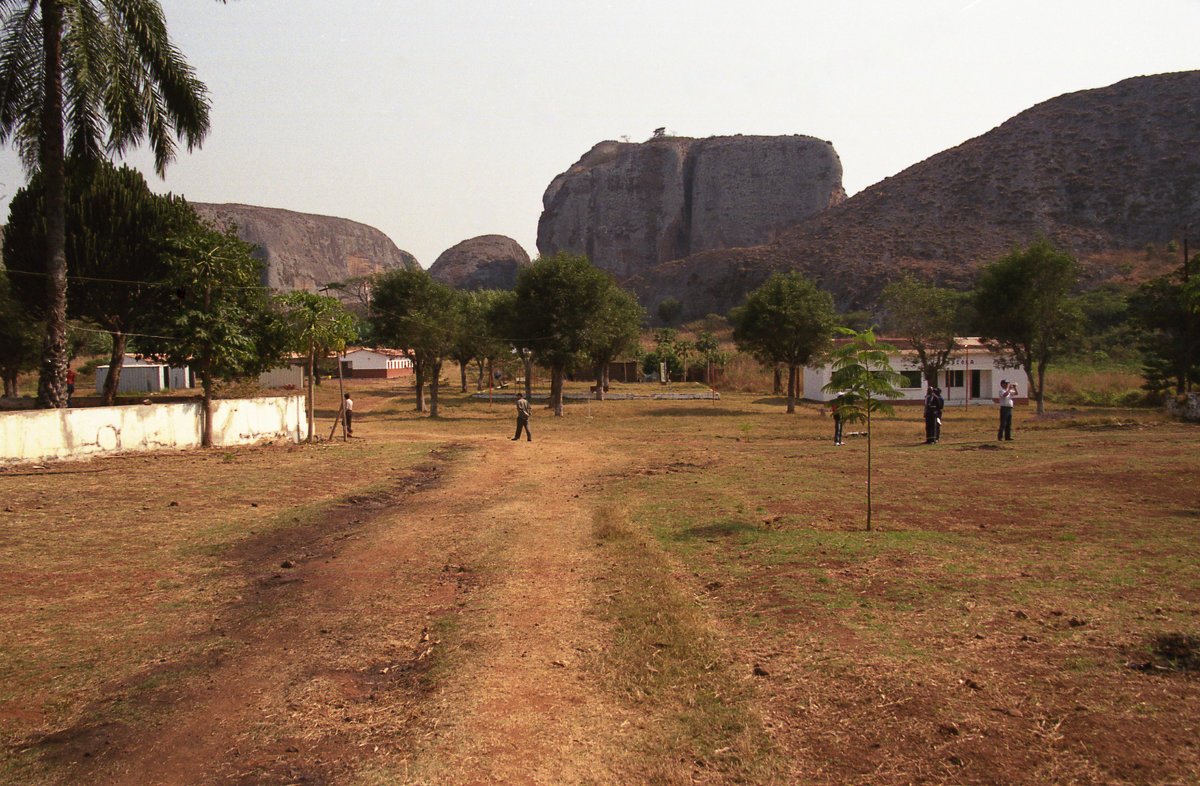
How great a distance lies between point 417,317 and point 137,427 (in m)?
21.6

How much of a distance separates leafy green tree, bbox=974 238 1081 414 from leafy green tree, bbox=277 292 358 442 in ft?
101

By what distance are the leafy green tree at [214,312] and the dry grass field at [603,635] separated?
7615 millimetres

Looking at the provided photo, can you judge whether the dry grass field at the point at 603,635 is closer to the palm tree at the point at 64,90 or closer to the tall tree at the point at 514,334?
the palm tree at the point at 64,90

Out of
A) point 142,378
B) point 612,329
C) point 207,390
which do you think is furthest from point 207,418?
point 142,378

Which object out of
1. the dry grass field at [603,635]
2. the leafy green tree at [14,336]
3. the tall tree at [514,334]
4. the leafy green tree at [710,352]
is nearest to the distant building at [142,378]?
the leafy green tree at [14,336]

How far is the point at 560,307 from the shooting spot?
38.2 meters

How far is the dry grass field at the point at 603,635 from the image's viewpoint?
4297mm

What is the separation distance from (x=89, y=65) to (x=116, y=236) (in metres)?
14.4

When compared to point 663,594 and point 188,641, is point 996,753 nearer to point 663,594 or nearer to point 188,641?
point 663,594

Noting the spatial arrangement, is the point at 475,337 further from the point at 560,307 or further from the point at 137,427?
the point at 137,427

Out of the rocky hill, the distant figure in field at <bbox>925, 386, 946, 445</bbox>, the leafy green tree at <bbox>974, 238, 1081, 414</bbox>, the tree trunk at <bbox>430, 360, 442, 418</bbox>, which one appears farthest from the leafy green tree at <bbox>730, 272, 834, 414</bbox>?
the rocky hill

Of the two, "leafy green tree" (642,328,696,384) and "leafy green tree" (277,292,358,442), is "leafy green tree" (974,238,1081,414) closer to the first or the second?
"leafy green tree" (277,292,358,442)

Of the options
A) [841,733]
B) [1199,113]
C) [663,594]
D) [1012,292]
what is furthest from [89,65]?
[1199,113]

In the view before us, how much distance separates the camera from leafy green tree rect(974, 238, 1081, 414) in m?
36.0
